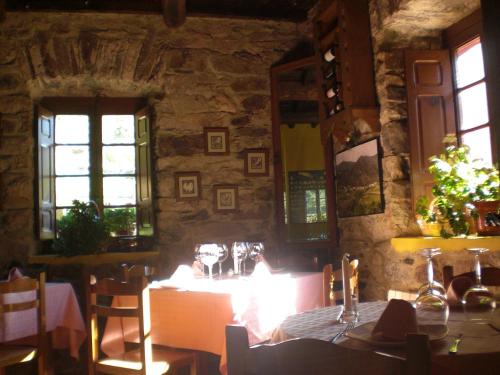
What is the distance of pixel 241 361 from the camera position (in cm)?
96

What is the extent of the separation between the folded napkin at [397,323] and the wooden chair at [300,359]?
424mm

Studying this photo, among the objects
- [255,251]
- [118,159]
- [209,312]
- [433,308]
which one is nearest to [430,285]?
[433,308]

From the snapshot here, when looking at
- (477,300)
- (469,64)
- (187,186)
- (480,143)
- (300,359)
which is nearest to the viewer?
(300,359)

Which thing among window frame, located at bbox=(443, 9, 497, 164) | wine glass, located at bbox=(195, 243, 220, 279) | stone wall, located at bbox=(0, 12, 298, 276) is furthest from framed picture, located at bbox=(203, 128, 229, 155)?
window frame, located at bbox=(443, 9, 497, 164)

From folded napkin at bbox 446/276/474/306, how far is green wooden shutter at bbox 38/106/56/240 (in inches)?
146

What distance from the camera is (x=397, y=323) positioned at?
4.44 ft

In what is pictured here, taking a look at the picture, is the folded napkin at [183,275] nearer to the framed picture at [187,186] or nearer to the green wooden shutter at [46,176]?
the framed picture at [187,186]

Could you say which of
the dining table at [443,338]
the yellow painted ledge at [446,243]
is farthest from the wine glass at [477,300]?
the yellow painted ledge at [446,243]

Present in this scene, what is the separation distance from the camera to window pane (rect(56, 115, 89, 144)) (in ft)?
16.5

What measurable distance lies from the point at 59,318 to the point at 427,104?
2.80 metres

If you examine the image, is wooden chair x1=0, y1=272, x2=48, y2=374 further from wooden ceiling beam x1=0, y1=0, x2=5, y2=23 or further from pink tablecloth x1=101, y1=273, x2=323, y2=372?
wooden ceiling beam x1=0, y1=0, x2=5, y2=23

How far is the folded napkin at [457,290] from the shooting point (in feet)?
6.17

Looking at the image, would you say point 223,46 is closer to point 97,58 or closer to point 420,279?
point 97,58

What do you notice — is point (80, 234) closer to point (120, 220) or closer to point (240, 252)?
point (120, 220)
